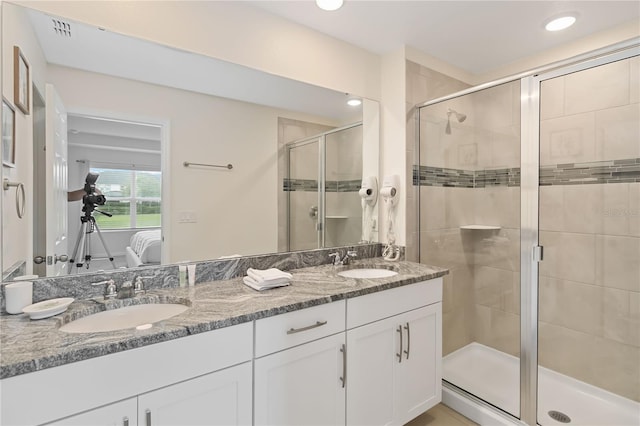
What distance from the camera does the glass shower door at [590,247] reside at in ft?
6.53

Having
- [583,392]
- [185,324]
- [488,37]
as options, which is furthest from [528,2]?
[583,392]

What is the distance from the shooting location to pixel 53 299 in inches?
51.4

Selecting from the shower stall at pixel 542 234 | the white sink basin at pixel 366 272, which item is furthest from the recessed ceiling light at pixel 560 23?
the white sink basin at pixel 366 272

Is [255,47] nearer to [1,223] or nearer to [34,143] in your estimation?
[34,143]

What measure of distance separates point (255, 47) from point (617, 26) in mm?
2294

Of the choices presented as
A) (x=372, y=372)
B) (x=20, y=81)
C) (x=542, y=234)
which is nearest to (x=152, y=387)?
(x=372, y=372)

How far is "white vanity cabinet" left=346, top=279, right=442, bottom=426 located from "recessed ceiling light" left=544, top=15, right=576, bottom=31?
177cm

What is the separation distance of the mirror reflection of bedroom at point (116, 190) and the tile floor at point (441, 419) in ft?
6.02

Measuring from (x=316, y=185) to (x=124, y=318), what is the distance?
4.38ft

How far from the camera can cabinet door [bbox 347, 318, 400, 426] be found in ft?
5.08

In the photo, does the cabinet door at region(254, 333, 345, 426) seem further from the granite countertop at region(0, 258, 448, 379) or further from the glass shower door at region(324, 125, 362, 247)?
the glass shower door at region(324, 125, 362, 247)

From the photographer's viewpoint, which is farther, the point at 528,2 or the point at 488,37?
the point at 488,37

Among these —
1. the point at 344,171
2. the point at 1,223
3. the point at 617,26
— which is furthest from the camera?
the point at 344,171

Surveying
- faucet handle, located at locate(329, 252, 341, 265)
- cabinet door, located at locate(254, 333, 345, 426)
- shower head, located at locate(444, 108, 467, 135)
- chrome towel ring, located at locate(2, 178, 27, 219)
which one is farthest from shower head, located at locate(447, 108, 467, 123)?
chrome towel ring, located at locate(2, 178, 27, 219)
